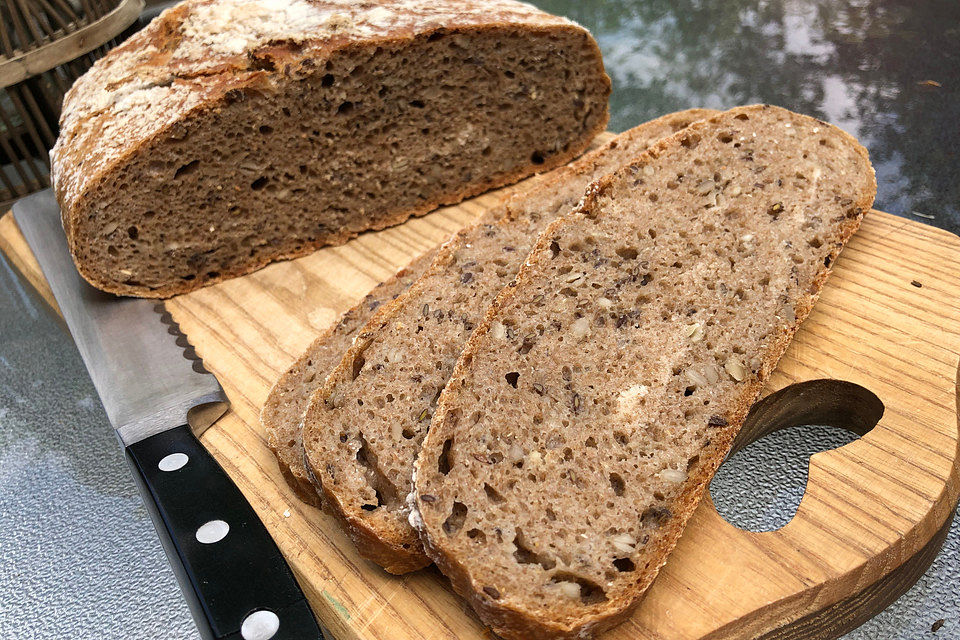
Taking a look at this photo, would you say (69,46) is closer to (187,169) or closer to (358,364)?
(187,169)

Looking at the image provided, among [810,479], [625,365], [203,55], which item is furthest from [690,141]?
[203,55]

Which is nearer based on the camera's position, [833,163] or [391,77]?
[833,163]

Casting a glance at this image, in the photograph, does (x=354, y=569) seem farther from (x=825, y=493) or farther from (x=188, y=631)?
(x=825, y=493)

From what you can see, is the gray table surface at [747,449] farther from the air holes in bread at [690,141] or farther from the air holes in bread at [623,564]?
the air holes in bread at [690,141]

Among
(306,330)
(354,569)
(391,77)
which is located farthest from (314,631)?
(391,77)

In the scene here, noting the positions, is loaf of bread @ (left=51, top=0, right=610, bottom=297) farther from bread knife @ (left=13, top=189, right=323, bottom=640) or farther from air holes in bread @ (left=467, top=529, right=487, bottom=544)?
air holes in bread @ (left=467, top=529, right=487, bottom=544)
